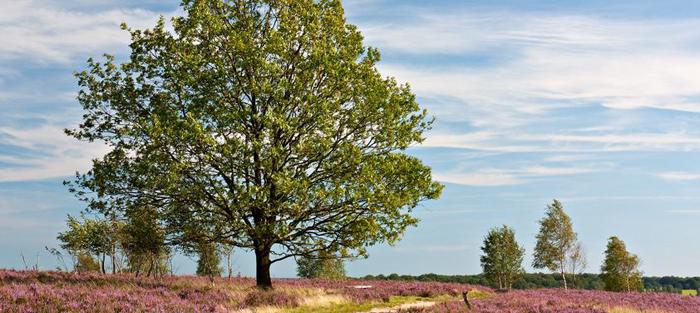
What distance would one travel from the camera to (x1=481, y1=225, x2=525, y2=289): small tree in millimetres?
69812

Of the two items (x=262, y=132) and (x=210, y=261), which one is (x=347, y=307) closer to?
(x=262, y=132)

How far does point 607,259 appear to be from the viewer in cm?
7125

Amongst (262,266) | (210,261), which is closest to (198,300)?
(262,266)

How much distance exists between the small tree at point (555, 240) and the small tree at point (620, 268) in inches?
345

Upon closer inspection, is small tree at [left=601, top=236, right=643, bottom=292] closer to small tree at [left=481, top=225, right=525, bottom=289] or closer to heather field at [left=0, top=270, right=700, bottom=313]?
small tree at [left=481, top=225, right=525, bottom=289]

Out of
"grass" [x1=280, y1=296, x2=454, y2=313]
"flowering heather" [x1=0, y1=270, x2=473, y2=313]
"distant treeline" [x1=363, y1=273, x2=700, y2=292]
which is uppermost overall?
"flowering heather" [x1=0, y1=270, x2=473, y2=313]

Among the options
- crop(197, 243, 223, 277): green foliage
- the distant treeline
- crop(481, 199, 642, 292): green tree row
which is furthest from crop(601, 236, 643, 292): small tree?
crop(197, 243, 223, 277): green foliage

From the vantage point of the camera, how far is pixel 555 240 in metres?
65.7

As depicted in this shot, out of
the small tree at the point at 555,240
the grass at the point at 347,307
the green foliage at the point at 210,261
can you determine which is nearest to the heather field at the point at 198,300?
the grass at the point at 347,307

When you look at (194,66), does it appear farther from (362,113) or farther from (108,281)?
(108,281)

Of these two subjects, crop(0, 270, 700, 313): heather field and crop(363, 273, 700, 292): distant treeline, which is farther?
crop(363, 273, 700, 292): distant treeline

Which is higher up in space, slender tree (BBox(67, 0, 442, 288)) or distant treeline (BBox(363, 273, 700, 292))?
slender tree (BBox(67, 0, 442, 288))

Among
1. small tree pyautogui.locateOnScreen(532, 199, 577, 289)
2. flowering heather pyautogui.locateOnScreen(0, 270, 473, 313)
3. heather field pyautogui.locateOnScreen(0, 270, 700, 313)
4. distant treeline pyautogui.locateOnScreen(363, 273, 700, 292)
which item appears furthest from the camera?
distant treeline pyautogui.locateOnScreen(363, 273, 700, 292)

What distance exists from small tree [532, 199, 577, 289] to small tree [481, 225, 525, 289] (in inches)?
159
